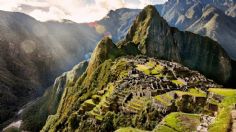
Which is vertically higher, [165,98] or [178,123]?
[165,98]

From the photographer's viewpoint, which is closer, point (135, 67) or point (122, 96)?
point (122, 96)

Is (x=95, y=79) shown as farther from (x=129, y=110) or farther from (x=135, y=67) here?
(x=129, y=110)

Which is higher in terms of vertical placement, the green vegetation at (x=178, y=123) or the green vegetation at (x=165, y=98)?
the green vegetation at (x=165, y=98)

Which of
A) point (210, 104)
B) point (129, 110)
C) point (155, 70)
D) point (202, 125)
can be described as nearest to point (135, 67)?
point (155, 70)

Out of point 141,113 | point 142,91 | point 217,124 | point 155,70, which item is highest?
point 155,70

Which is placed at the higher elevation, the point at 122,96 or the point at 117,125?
the point at 122,96

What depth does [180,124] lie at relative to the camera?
103 feet

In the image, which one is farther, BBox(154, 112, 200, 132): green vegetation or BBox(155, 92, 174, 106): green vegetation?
BBox(155, 92, 174, 106): green vegetation

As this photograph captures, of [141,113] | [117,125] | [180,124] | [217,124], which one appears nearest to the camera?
[217,124]

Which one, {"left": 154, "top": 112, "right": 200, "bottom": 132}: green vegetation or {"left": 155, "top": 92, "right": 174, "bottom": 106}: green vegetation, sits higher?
{"left": 155, "top": 92, "right": 174, "bottom": 106}: green vegetation

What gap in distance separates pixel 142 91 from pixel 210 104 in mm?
28053

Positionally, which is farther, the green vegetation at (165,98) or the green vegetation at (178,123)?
the green vegetation at (165,98)

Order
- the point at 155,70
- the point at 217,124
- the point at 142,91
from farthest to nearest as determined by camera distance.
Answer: the point at 155,70 < the point at 142,91 < the point at 217,124

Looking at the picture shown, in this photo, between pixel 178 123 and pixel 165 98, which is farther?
pixel 165 98
